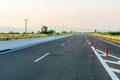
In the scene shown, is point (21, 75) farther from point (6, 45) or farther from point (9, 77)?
point (6, 45)

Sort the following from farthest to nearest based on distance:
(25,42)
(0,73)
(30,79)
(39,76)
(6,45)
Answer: (25,42)
(6,45)
(0,73)
(39,76)
(30,79)

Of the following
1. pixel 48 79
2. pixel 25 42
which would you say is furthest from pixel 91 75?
pixel 25 42

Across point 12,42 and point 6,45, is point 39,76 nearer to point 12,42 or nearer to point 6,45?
point 6,45

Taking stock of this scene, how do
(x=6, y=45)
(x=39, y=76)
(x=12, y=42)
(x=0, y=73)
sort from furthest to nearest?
1. (x=12, y=42)
2. (x=6, y=45)
3. (x=0, y=73)
4. (x=39, y=76)

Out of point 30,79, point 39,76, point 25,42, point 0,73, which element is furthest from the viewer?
point 25,42

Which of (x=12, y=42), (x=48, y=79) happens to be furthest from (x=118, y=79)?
(x=12, y=42)

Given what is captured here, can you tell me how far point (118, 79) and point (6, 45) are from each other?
12772 millimetres

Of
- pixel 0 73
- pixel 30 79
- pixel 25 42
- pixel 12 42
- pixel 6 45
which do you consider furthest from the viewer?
pixel 25 42

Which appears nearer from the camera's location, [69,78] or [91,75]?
[69,78]

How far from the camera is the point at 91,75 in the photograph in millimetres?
7348

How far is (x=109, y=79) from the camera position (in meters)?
6.75

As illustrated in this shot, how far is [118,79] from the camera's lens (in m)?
6.75

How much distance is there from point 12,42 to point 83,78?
13.4 meters

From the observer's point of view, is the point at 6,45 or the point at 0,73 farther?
the point at 6,45
